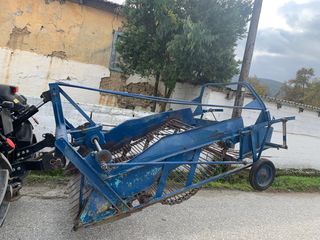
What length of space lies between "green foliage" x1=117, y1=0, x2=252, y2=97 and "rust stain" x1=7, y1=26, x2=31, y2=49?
11.9 feet

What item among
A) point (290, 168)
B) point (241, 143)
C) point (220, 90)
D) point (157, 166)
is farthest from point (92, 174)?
point (290, 168)

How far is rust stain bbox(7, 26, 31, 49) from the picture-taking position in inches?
399

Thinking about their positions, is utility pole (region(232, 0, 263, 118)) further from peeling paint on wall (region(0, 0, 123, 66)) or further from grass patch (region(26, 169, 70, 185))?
peeling paint on wall (region(0, 0, 123, 66))

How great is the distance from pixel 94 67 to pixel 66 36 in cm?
124

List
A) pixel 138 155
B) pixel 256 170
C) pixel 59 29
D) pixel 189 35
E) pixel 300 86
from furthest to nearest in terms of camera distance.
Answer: pixel 300 86 < pixel 59 29 < pixel 189 35 < pixel 256 170 < pixel 138 155

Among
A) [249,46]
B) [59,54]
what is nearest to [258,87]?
[59,54]

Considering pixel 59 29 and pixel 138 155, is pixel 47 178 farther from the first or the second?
pixel 59 29

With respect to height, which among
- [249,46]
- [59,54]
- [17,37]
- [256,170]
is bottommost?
[256,170]

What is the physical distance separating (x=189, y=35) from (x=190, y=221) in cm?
408

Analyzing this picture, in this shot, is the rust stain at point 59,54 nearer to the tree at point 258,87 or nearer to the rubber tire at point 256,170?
the rubber tire at point 256,170

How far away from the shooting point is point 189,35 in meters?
7.12

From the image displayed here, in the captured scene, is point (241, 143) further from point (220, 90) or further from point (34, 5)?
point (34, 5)

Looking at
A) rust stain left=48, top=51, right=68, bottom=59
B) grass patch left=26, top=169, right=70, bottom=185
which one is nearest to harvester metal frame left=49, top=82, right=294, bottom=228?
grass patch left=26, top=169, right=70, bottom=185

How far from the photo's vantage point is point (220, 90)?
7.63m
